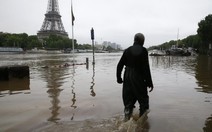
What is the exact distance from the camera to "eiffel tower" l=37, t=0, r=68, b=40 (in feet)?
427

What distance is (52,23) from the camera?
134 meters

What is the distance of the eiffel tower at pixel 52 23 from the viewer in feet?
427

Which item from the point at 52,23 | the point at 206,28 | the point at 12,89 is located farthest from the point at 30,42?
the point at 12,89

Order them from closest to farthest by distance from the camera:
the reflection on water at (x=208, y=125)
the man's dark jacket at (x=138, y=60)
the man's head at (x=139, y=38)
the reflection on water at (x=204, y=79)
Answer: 1. the man's dark jacket at (x=138, y=60)
2. the man's head at (x=139, y=38)
3. the reflection on water at (x=208, y=125)
4. the reflection on water at (x=204, y=79)

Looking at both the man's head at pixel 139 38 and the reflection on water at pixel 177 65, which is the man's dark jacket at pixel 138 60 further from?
the reflection on water at pixel 177 65

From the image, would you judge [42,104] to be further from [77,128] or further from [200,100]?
[200,100]

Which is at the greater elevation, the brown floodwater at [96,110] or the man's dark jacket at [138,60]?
the man's dark jacket at [138,60]

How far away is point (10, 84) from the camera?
35.9 feet

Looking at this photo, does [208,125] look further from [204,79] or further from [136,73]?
[204,79]

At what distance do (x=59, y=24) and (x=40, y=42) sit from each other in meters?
19.7

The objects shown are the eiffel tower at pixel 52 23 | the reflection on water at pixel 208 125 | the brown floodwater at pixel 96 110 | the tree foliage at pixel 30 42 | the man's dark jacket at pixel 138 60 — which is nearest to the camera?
the man's dark jacket at pixel 138 60

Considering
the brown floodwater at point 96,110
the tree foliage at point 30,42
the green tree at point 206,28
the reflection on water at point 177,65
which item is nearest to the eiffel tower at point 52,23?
the tree foliage at point 30,42

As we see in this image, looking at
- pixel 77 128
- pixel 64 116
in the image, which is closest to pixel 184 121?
pixel 77 128

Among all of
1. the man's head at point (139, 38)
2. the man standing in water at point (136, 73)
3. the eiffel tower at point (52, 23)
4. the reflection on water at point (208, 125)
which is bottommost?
the reflection on water at point (208, 125)
